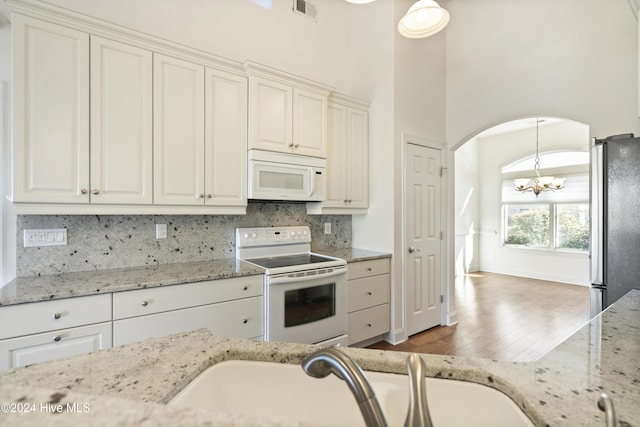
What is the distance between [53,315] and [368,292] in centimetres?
233

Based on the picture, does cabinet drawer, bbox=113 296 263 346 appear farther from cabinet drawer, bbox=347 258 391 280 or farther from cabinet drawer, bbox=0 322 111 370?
cabinet drawer, bbox=347 258 391 280

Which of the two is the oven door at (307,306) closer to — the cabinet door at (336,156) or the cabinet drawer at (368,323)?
the cabinet drawer at (368,323)

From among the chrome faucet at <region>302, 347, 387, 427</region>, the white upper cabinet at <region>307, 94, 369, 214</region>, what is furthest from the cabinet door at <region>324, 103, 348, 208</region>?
the chrome faucet at <region>302, 347, 387, 427</region>

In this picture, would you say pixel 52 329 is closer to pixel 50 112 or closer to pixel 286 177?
pixel 50 112

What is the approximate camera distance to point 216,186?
2314mm

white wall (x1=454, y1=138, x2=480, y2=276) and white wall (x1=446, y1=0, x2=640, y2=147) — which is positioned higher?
white wall (x1=446, y1=0, x2=640, y2=147)

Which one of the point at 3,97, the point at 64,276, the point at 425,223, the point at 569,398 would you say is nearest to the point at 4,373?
the point at 569,398

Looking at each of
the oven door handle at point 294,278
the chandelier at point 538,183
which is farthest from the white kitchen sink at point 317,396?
the chandelier at point 538,183

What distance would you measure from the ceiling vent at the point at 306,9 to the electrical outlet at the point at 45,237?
308cm

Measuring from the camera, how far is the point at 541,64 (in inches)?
111

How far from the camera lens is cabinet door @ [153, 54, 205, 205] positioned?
2.07m

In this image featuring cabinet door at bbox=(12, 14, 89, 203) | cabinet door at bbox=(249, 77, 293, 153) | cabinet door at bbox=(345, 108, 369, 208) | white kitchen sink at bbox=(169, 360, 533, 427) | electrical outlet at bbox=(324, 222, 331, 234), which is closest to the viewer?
white kitchen sink at bbox=(169, 360, 533, 427)

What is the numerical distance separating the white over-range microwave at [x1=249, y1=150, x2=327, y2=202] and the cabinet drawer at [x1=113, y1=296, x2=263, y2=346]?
0.91 meters

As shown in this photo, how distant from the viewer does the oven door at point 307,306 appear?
220 centimetres
